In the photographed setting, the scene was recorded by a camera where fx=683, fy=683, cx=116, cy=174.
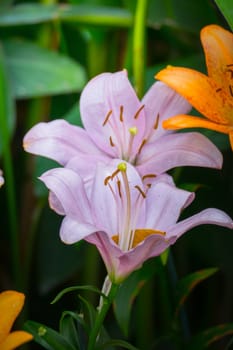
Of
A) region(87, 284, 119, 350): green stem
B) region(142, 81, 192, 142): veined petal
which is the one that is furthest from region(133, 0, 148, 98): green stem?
region(87, 284, 119, 350): green stem

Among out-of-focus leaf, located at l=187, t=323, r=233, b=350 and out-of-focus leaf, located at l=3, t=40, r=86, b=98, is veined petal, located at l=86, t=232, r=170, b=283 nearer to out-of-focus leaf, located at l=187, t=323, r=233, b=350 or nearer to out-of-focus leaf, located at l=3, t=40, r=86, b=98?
out-of-focus leaf, located at l=187, t=323, r=233, b=350

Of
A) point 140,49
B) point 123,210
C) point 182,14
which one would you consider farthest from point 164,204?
point 182,14

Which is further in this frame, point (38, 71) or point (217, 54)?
point (38, 71)

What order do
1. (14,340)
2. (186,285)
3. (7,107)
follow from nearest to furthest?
(14,340)
(186,285)
(7,107)

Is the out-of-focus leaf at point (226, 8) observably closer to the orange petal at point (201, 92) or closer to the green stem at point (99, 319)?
the orange petal at point (201, 92)

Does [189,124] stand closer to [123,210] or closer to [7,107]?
[123,210]

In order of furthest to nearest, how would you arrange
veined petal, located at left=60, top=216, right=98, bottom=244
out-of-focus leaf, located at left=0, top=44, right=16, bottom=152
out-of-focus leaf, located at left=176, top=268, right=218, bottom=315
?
out-of-focus leaf, located at left=0, top=44, right=16, bottom=152, out-of-focus leaf, located at left=176, top=268, right=218, bottom=315, veined petal, located at left=60, top=216, right=98, bottom=244

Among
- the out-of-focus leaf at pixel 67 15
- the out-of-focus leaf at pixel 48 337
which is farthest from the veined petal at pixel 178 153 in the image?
the out-of-focus leaf at pixel 67 15

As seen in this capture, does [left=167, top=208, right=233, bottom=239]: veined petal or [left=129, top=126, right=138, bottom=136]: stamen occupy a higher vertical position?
[left=129, top=126, right=138, bottom=136]: stamen
